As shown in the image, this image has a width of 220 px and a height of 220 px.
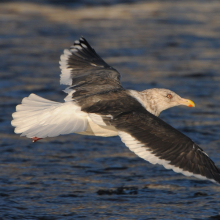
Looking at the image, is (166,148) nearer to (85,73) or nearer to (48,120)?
(48,120)

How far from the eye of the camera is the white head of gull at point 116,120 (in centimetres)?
494

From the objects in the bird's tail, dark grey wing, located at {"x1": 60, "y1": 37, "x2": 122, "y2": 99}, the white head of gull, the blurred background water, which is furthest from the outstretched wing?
dark grey wing, located at {"x1": 60, "y1": 37, "x2": 122, "y2": 99}

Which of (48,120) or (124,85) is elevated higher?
(124,85)

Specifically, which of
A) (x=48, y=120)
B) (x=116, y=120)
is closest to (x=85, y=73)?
(x=48, y=120)

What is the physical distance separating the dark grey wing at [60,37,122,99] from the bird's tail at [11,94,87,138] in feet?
1.32

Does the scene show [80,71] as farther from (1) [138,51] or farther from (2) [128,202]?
(1) [138,51]

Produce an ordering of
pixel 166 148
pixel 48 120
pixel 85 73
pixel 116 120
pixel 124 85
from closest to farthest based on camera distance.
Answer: pixel 166 148 → pixel 116 120 → pixel 48 120 → pixel 85 73 → pixel 124 85

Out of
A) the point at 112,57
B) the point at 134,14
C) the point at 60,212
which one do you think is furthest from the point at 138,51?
the point at 60,212

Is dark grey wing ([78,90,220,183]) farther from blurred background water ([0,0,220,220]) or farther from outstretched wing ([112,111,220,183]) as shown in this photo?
blurred background water ([0,0,220,220])

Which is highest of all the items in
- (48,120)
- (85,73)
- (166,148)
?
(85,73)

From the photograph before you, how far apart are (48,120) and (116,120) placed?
2.53ft

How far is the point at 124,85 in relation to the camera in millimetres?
10086

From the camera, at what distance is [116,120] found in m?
5.21

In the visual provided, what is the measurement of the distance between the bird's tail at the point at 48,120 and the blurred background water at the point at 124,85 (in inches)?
33.1
